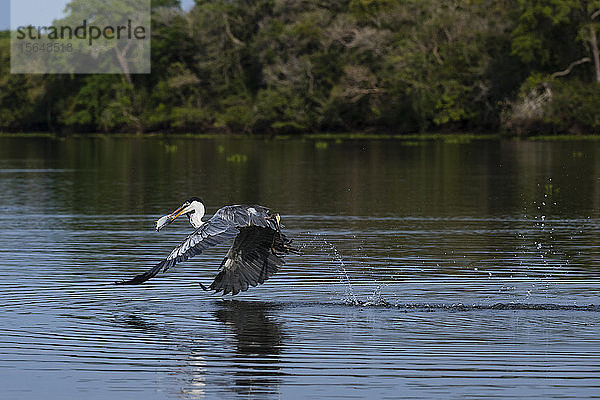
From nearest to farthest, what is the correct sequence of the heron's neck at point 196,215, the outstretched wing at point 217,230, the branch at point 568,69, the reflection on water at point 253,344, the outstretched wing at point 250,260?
the reflection on water at point 253,344
the outstretched wing at point 217,230
the heron's neck at point 196,215
the outstretched wing at point 250,260
the branch at point 568,69

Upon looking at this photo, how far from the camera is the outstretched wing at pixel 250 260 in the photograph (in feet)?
42.8

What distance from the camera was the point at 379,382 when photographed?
9203mm

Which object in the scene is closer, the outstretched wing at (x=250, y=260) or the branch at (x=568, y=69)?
the outstretched wing at (x=250, y=260)

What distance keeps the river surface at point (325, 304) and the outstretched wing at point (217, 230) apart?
634mm

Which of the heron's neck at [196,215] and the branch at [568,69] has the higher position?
the branch at [568,69]

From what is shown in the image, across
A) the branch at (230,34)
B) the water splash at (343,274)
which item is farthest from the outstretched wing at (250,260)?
the branch at (230,34)

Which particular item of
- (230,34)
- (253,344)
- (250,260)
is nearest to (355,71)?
(230,34)

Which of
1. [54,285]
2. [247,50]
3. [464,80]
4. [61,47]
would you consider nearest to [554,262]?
[54,285]

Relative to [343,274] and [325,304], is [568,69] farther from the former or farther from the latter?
[325,304]

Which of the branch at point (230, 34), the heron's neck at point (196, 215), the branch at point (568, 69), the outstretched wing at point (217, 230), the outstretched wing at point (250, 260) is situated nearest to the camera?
the outstretched wing at point (217, 230)

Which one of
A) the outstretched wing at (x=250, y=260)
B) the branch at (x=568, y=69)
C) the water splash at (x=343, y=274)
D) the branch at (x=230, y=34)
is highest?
the branch at (x=230, y=34)

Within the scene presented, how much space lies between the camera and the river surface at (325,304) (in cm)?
934

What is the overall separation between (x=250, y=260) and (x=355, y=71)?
2543 inches

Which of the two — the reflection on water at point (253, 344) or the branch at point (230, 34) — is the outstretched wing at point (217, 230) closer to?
the reflection on water at point (253, 344)
